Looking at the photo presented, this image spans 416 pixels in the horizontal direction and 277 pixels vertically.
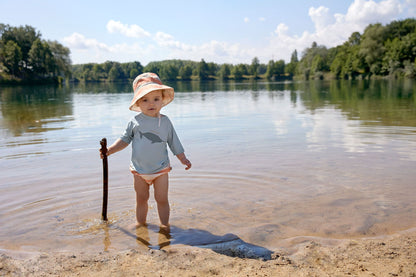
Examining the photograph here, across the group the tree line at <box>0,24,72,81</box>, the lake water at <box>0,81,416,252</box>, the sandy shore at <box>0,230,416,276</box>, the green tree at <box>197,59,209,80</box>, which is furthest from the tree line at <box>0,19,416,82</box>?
the green tree at <box>197,59,209,80</box>

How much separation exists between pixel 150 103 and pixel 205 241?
173cm

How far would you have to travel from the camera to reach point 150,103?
3.90 metres

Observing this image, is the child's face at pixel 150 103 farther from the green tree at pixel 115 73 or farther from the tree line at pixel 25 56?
the green tree at pixel 115 73

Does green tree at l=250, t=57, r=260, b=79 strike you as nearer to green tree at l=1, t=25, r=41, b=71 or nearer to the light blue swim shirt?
green tree at l=1, t=25, r=41, b=71

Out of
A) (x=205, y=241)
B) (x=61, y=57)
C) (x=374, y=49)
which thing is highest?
(x=61, y=57)

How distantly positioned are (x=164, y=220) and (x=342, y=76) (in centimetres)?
9997

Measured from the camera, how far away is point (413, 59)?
7400cm

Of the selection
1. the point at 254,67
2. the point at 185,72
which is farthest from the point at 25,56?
the point at 254,67

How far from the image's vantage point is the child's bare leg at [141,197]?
4062mm

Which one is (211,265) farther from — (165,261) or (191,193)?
(191,193)

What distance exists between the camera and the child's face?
3.89 meters

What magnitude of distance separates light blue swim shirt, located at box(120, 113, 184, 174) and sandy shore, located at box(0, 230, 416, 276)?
974 millimetres

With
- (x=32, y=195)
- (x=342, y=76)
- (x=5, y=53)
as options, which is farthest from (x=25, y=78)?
(x=32, y=195)

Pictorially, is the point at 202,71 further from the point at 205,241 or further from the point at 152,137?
the point at 205,241
